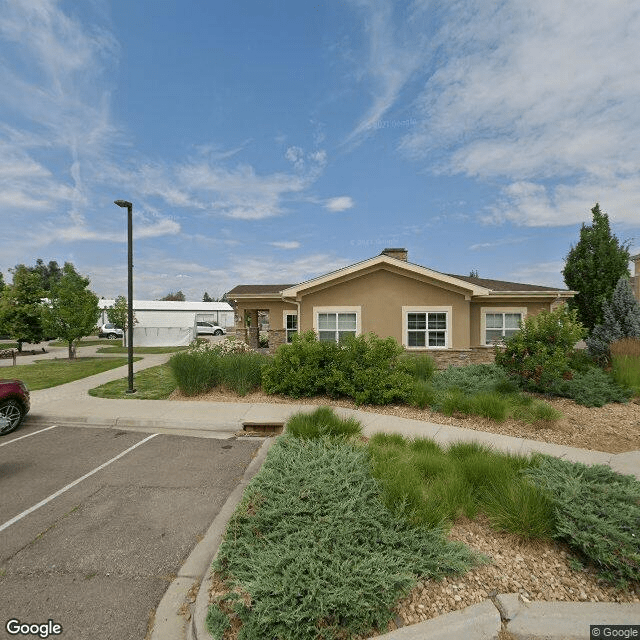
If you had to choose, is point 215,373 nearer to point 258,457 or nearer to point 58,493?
point 258,457

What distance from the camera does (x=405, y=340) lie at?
1456 cm

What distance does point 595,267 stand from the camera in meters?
17.5

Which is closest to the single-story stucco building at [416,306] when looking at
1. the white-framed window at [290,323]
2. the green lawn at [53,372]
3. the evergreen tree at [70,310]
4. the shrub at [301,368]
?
the white-framed window at [290,323]

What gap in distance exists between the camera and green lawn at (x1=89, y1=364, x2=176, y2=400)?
10.5 m

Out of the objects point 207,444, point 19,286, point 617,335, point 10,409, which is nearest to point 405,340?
point 617,335

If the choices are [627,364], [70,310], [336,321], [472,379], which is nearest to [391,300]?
[336,321]

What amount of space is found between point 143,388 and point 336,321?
774 cm

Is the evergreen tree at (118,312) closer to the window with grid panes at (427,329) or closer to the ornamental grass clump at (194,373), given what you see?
the ornamental grass clump at (194,373)

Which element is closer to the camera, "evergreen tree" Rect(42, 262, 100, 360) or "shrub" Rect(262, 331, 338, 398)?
"shrub" Rect(262, 331, 338, 398)

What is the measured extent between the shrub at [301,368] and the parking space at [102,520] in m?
2.92

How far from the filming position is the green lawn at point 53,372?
12.9m

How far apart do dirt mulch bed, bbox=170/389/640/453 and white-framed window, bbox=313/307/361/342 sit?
18.2 feet

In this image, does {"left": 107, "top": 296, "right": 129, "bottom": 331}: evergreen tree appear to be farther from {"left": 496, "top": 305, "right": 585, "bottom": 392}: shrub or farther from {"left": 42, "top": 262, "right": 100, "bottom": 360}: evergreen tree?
{"left": 496, "top": 305, "right": 585, "bottom": 392}: shrub

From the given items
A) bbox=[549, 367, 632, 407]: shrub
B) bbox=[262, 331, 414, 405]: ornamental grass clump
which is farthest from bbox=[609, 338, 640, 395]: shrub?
bbox=[262, 331, 414, 405]: ornamental grass clump
